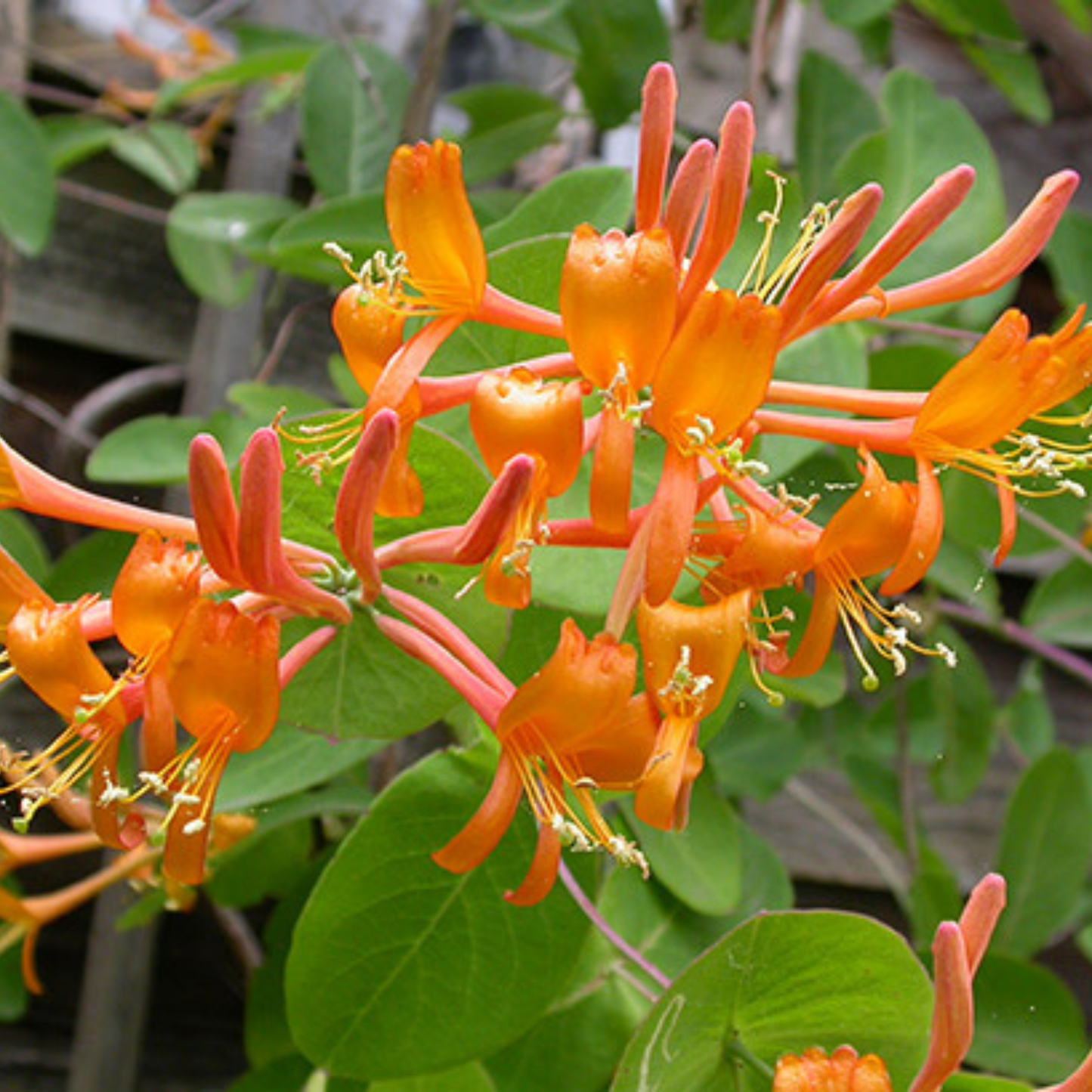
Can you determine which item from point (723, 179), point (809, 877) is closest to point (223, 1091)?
point (809, 877)

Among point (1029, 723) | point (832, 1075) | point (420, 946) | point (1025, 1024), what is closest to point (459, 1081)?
point (420, 946)

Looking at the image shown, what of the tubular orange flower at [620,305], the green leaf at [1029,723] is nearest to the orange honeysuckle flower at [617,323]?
the tubular orange flower at [620,305]

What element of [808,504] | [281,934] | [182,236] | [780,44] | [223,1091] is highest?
[808,504]

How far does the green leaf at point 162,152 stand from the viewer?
3.31 feet

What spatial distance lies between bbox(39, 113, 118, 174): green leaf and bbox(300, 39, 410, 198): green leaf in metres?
0.21

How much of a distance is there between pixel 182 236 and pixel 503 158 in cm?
21

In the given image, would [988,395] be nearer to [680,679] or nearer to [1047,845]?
[680,679]

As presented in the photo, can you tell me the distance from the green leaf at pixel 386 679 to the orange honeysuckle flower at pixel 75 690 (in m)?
0.09

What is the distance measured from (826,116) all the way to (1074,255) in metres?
0.17

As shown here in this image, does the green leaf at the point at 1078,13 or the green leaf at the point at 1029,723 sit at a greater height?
the green leaf at the point at 1078,13

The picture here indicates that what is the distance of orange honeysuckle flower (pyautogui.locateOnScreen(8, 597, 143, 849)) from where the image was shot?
349 mm

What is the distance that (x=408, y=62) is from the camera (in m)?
1.12

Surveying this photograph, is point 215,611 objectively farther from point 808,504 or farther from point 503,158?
point 503,158

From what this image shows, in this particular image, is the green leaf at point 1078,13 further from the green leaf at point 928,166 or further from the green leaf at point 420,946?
the green leaf at point 420,946
